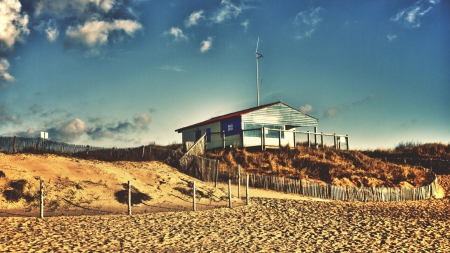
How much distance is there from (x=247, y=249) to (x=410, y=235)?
6064mm

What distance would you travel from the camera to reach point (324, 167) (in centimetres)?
2738

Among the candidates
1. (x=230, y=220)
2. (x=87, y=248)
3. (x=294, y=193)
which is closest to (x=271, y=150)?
(x=294, y=193)

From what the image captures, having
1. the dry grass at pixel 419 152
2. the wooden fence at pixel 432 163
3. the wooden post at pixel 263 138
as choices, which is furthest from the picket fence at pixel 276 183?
the dry grass at pixel 419 152

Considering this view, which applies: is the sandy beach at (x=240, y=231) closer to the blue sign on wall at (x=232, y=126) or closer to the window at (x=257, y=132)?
the window at (x=257, y=132)

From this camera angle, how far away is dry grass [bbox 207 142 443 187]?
26.1 meters

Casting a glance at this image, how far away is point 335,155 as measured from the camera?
104 ft

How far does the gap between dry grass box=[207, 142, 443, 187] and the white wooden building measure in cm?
182

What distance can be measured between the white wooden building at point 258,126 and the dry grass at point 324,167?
71.8 inches

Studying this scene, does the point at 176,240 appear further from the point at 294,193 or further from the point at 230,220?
the point at 294,193

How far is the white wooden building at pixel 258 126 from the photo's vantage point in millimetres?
32969

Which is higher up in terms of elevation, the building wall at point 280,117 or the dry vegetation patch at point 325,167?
the building wall at point 280,117

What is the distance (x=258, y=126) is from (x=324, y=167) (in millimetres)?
8480

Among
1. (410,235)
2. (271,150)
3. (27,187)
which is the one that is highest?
(271,150)

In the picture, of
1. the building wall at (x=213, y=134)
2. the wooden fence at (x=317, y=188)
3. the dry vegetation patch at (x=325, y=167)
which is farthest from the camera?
the building wall at (x=213, y=134)
